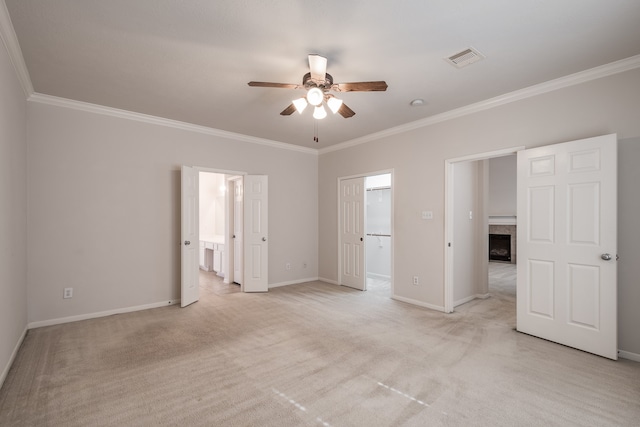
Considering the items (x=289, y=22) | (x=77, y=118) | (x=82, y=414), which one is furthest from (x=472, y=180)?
(x=77, y=118)

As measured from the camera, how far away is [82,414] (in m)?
1.99

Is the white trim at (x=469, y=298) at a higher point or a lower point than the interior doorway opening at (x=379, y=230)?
lower

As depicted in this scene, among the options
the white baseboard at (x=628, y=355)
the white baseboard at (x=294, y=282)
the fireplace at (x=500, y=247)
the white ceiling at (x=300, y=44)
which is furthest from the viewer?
the fireplace at (x=500, y=247)

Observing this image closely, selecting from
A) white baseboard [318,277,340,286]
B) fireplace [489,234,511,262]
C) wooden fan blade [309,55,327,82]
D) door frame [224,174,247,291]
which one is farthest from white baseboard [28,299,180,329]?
fireplace [489,234,511,262]

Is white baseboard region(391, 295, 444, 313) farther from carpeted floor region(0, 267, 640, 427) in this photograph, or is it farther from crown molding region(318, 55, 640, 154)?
crown molding region(318, 55, 640, 154)

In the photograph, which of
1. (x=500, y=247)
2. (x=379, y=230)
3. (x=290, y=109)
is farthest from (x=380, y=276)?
(x=500, y=247)

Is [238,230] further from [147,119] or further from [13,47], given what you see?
[13,47]

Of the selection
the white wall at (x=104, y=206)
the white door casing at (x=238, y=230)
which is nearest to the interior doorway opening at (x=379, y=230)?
the white door casing at (x=238, y=230)

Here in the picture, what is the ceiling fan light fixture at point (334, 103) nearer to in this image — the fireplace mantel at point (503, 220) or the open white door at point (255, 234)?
the open white door at point (255, 234)

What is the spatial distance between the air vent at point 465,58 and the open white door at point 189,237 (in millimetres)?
3678

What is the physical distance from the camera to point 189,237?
14.5 feet

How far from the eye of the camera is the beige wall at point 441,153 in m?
2.80

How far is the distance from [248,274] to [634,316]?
4.81 metres

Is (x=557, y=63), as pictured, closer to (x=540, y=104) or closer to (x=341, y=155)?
(x=540, y=104)
